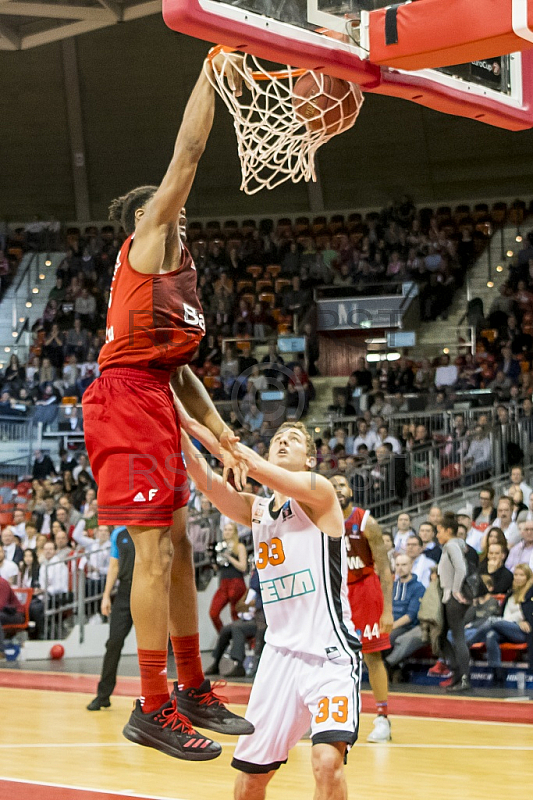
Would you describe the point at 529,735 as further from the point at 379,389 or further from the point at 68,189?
the point at 68,189

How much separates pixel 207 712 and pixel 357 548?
4265 millimetres

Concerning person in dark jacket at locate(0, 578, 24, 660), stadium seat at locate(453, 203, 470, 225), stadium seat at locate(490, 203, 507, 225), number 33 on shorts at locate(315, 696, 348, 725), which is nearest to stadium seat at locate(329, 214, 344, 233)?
stadium seat at locate(453, 203, 470, 225)

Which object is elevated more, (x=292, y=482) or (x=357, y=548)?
(x=292, y=482)

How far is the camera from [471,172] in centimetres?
1928

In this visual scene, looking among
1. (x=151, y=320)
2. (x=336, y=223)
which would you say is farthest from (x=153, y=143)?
(x=151, y=320)

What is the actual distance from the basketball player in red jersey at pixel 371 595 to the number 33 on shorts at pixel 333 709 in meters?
3.00

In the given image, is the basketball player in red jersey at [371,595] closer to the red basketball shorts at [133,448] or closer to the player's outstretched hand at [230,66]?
the red basketball shorts at [133,448]

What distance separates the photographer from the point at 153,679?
12.6 feet

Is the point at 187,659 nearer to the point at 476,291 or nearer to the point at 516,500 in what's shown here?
the point at 516,500

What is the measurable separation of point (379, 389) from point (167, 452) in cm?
1138

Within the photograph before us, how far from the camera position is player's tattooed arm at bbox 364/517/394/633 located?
314 inches

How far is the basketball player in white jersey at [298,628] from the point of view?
15.7 feet

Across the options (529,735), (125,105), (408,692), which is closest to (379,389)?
(408,692)

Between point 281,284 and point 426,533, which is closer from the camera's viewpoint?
point 426,533
